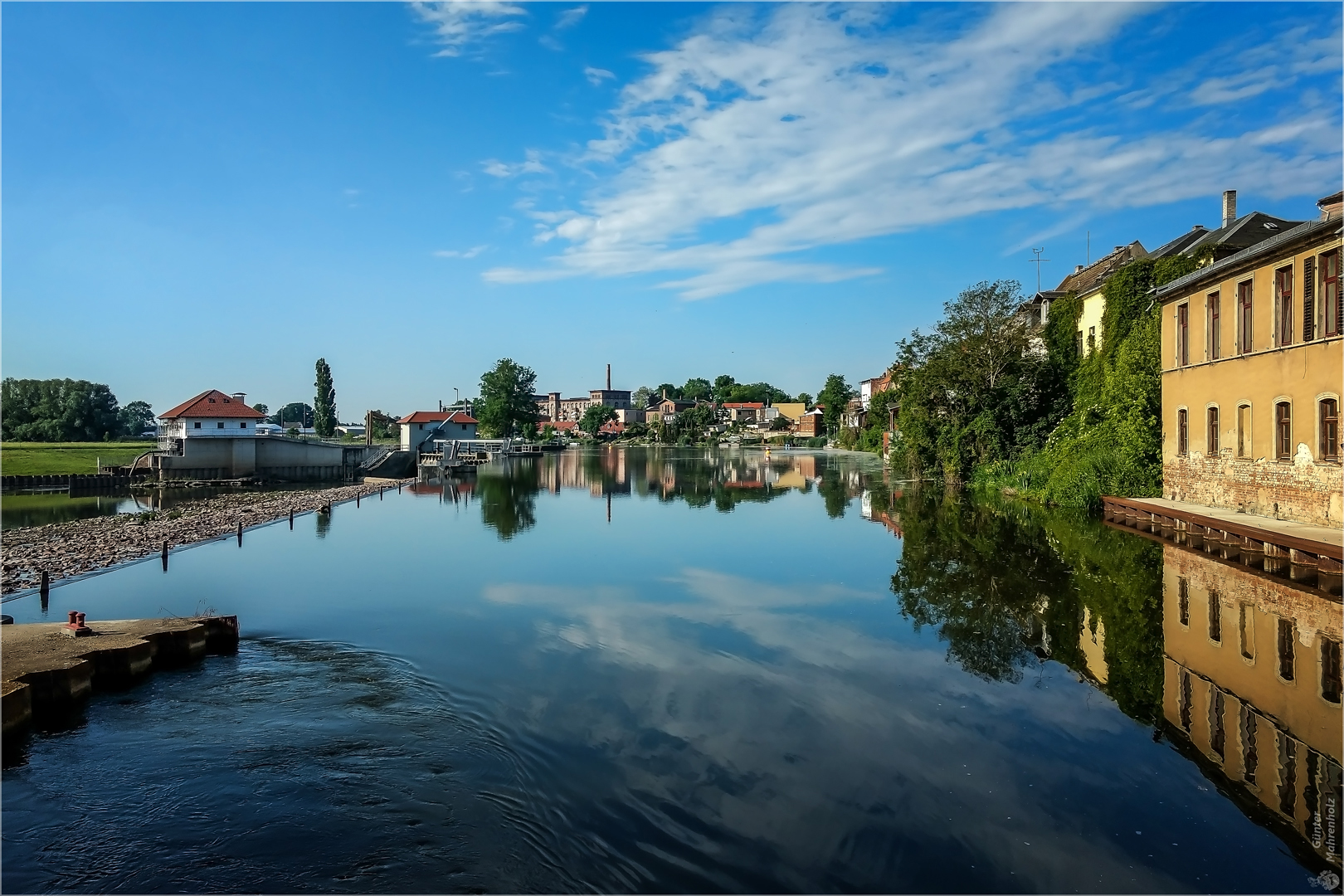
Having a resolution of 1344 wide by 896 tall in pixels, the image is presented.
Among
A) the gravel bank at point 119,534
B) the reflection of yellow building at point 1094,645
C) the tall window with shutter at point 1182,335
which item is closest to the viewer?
the reflection of yellow building at point 1094,645

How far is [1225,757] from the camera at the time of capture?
816cm

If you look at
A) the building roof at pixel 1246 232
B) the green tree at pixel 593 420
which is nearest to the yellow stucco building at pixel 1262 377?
the building roof at pixel 1246 232

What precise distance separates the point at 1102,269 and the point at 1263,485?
26332 mm

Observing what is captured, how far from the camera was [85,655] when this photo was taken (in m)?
10.9

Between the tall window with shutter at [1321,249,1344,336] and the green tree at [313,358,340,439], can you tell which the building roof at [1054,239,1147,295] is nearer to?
the tall window with shutter at [1321,249,1344,336]

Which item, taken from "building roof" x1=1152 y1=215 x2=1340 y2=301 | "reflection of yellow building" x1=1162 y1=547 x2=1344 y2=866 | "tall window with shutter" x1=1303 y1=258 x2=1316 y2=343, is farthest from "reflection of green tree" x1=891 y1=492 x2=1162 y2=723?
"building roof" x1=1152 y1=215 x2=1340 y2=301

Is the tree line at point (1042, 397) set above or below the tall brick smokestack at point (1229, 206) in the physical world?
below

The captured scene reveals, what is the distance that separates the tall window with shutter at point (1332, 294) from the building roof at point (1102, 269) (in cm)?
1946

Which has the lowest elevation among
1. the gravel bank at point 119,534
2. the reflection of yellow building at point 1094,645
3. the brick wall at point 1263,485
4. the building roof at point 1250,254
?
the reflection of yellow building at point 1094,645

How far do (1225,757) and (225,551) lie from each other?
24.9m

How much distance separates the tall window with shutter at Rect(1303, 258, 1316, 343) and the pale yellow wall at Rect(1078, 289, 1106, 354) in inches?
660

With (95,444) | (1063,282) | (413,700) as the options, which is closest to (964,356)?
(1063,282)

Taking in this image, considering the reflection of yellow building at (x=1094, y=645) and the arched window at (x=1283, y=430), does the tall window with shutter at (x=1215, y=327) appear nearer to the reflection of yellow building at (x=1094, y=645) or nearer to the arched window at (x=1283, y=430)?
the arched window at (x=1283, y=430)

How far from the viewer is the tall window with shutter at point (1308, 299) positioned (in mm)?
18125
